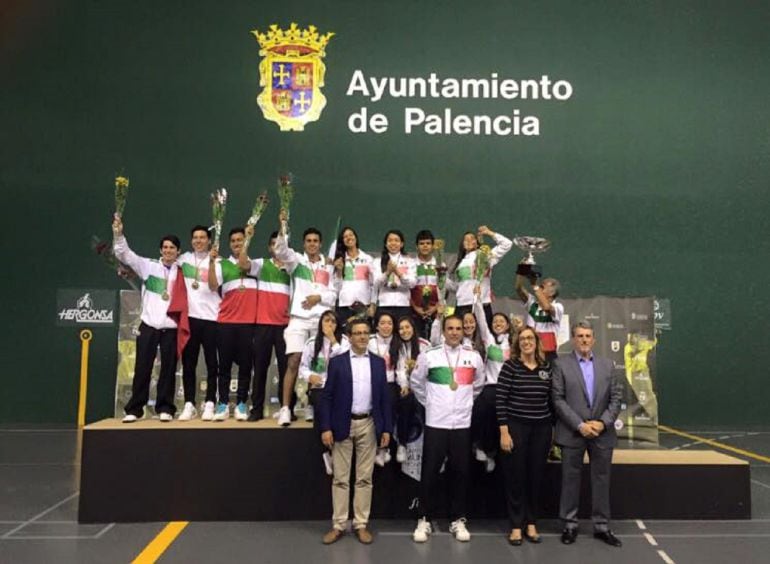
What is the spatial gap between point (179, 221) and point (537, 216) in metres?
5.18

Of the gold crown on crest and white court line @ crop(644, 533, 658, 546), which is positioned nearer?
white court line @ crop(644, 533, 658, 546)

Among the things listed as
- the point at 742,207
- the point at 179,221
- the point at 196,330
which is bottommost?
the point at 196,330

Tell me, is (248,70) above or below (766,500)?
above

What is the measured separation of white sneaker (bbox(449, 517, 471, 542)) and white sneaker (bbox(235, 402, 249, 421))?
1.75 meters

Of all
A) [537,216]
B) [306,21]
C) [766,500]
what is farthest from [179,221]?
[766,500]

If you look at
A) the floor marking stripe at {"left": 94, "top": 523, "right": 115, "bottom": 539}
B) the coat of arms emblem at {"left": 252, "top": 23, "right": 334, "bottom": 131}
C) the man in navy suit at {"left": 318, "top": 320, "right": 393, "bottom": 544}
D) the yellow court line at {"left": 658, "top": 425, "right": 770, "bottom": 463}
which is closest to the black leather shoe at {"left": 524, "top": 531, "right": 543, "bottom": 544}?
the man in navy suit at {"left": 318, "top": 320, "right": 393, "bottom": 544}

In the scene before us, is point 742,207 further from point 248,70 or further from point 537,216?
point 248,70

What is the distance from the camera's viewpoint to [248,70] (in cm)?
944

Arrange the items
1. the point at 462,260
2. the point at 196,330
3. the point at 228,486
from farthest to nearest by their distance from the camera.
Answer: the point at 462,260
the point at 196,330
the point at 228,486

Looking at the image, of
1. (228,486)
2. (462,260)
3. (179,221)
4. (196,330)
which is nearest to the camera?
(228,486)

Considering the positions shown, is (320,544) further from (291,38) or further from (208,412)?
(291,38)

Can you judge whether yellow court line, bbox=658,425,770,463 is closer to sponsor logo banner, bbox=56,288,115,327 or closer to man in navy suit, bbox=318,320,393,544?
man in navy suit, bbox=318,320,393,544

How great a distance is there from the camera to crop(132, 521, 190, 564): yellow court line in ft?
12.1

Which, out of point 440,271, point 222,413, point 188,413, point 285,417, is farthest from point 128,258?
point 440,271
